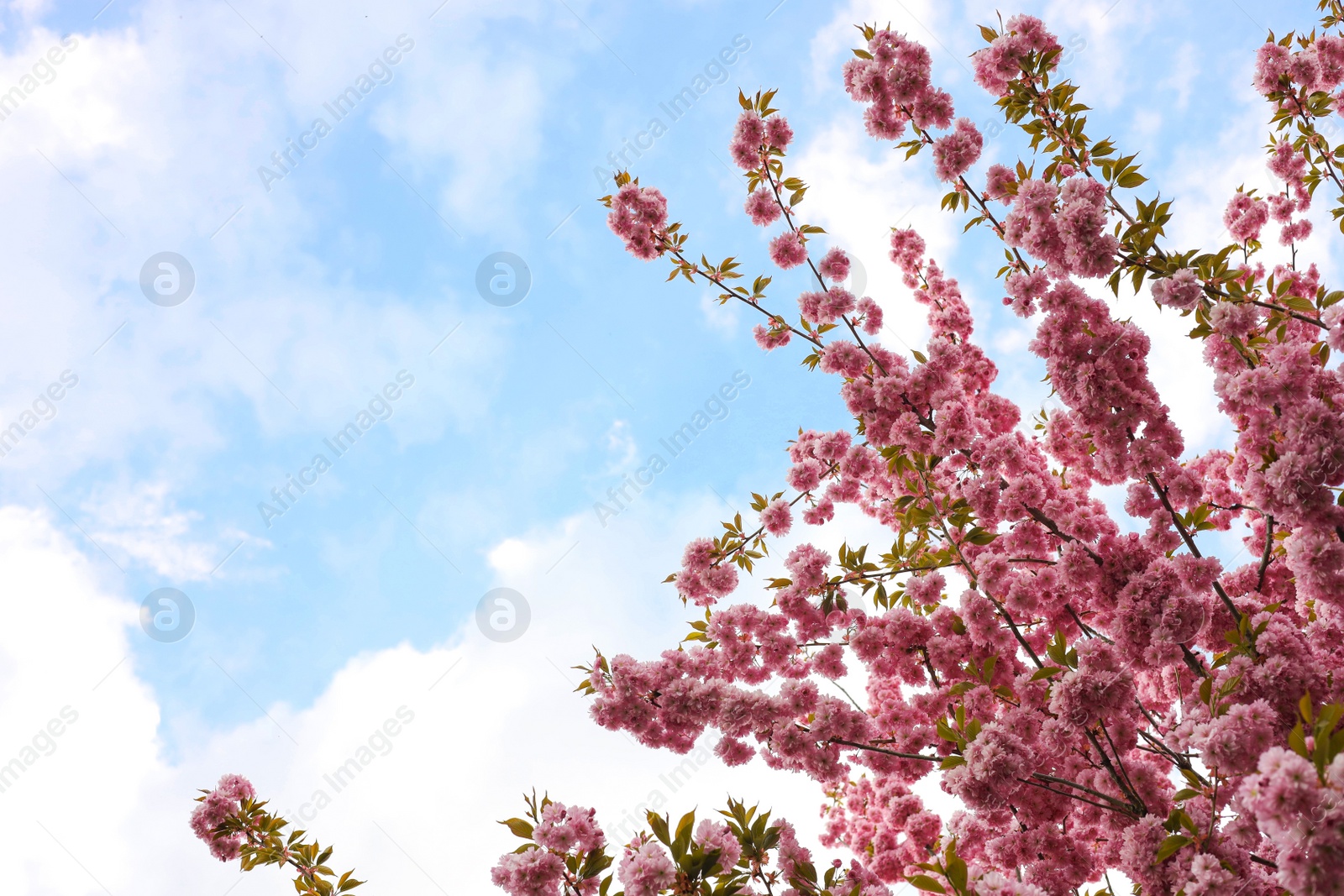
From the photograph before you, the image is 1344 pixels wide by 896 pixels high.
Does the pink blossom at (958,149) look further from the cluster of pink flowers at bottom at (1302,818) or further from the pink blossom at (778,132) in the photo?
the cluster of pink flowers at bottom at (1302,818)

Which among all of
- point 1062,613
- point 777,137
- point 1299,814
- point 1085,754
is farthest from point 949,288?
point 1299,814

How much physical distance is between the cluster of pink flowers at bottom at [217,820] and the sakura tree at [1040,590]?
105 inches

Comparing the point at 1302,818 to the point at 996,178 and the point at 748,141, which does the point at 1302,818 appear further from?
the point at 748,141

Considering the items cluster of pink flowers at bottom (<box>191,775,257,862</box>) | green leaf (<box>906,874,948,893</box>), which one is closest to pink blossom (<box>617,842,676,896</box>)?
green leaf (<box>906,874,948,893</box>)

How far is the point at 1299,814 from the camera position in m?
1.91

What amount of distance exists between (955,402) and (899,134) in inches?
76.3

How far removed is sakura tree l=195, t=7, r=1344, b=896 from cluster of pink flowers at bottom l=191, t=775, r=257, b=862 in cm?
268

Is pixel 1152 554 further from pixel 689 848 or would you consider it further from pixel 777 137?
pixel 777 137

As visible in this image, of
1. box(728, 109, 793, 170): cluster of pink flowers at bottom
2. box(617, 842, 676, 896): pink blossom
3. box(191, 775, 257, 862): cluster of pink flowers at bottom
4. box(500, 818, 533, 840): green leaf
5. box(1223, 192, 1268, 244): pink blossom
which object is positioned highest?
box(1223, 192, 1268, 244): pink blossom

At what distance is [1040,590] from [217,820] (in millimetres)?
5564

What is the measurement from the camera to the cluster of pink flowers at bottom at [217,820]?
14.8ft

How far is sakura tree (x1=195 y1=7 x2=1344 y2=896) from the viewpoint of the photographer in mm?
2873

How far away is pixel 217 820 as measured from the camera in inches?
177

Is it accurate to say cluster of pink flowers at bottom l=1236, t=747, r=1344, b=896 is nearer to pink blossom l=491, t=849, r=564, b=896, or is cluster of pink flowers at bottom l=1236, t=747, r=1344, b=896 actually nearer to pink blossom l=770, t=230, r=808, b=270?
pink blossom l=491, t=849, r=564, b=896
